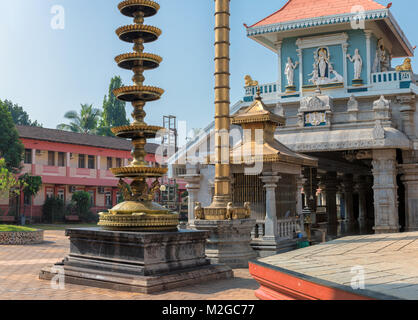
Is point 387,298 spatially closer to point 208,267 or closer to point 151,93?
point 208,267

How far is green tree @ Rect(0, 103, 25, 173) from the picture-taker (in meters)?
33.6

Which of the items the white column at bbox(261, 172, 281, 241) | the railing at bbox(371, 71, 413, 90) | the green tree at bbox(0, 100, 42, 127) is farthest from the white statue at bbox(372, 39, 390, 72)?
the green tree at bbox(0, 100, 42, 127)

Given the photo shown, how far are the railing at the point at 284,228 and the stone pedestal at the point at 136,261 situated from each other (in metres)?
3.97

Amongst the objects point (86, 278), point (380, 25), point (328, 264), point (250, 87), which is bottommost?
point (86, 278)

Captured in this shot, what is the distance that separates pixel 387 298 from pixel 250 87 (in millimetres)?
17406

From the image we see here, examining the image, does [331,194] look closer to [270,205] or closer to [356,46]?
Result: [356,46]

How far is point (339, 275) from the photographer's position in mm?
4543

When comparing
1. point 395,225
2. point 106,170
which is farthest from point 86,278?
point 106,170

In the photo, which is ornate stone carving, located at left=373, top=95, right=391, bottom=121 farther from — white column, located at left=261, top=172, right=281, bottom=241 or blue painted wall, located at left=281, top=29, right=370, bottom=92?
white column, located at left=261, top=172, right=281, bottom=241

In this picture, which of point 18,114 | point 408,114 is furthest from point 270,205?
point 18,114

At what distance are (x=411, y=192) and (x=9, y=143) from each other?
27502 mm

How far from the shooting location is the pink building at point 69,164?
37625mm

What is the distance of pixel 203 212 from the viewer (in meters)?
12.5

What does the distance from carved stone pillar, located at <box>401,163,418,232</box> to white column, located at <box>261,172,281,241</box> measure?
6352 millimetres
